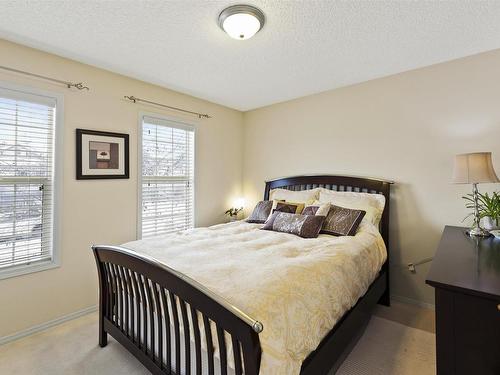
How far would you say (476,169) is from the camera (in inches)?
82.1

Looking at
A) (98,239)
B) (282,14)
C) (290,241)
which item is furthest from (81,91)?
(290,241)

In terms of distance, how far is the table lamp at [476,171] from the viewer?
6.74 ft

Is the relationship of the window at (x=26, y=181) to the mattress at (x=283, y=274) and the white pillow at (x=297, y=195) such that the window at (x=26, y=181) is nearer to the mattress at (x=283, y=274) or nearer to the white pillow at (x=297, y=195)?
the mattress at (x=283, y=274)

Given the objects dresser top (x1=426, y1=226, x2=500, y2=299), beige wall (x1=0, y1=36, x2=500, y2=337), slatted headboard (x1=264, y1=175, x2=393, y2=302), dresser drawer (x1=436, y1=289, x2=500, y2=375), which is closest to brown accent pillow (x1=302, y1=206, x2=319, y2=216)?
slatted headboard (x1=264, y1=175, x2=393, y2=302)

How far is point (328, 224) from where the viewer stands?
2682 millimetres

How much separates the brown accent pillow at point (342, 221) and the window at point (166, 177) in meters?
1.94

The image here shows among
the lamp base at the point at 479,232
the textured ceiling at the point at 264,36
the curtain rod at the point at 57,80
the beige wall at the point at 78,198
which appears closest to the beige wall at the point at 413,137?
the textured ceiling at the point at 264,36

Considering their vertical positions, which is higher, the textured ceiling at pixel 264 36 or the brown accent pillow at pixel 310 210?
the textured ceiling at pixel 264 36

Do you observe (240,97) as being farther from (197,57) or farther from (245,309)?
(245,309)

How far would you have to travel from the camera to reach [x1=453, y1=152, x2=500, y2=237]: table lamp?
2055mm

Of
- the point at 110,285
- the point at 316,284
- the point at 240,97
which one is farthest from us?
the point at 240,97

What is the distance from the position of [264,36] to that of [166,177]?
208 centimetres

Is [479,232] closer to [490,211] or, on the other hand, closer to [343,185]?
[490,211]

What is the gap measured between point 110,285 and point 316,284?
157 cm
